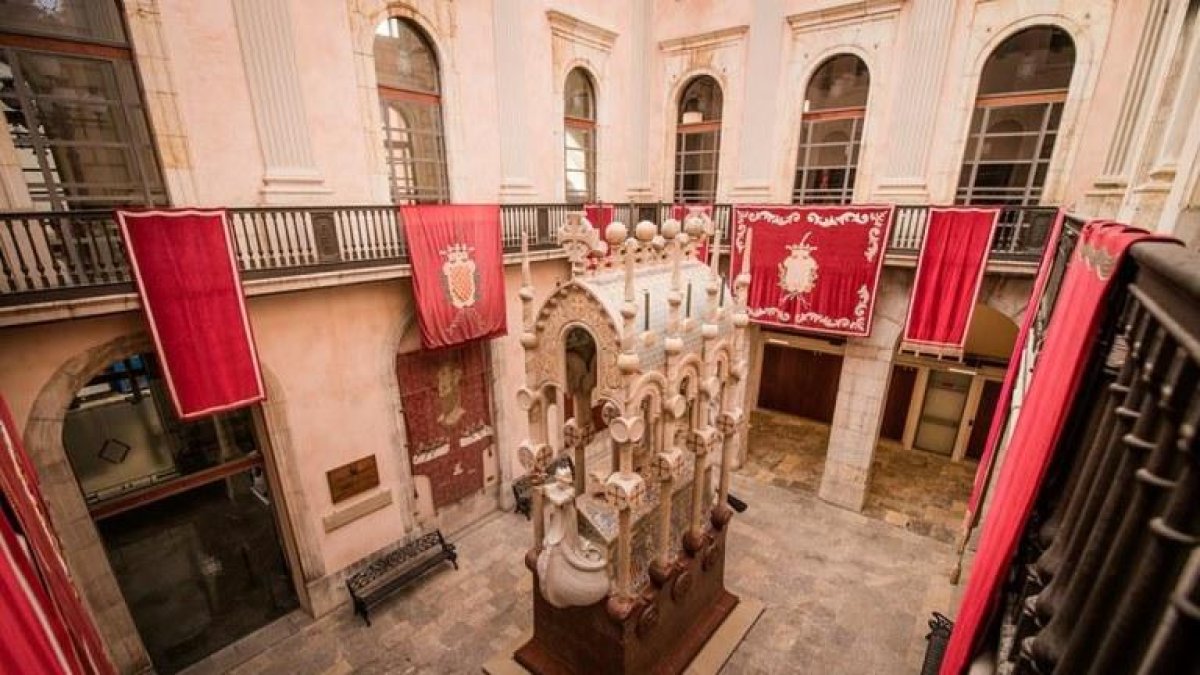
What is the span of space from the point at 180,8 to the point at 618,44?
8696mm

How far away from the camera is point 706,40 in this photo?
11.6 m

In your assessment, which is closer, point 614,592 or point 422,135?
point 614,592

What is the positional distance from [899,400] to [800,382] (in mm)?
2512

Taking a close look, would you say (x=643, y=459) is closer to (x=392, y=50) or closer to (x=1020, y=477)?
(x=1020, y=477)

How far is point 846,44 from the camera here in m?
9.94

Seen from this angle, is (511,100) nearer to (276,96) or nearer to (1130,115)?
(276,96)

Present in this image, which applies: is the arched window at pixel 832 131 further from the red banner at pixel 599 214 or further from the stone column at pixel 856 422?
the red banner at pixel 599 214

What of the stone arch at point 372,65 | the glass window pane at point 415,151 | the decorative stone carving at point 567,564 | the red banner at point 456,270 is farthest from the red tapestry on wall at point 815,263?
the glass window pane at point 415,151

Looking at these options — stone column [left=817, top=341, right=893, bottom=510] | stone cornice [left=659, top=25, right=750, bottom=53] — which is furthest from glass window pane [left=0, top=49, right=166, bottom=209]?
stone column [left=817, top=341, right=893, bottom=510]

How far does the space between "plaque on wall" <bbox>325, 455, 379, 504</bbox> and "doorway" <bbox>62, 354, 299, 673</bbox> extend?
2.87ft

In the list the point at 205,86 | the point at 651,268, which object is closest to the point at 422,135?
the point at 205,86

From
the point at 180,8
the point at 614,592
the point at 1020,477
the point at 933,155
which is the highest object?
the point at 180,8

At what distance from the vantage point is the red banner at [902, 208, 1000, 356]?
793cm

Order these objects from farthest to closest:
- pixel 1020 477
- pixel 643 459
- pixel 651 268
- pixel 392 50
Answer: pixel 392 50
pixel 643 459
pixel 651 268
pixel 1020 477
